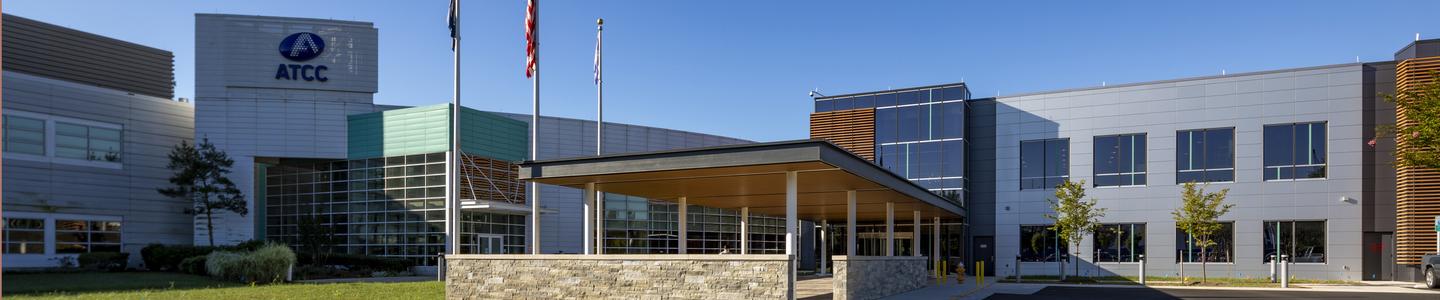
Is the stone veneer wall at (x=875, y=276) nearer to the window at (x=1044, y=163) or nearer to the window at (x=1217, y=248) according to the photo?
the window at (x=1044, y=163)

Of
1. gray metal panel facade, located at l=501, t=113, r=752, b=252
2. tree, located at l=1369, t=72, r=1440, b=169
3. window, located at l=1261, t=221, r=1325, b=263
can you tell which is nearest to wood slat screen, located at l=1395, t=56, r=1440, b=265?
window, located at l=1261, t=221, r=1325, b=263

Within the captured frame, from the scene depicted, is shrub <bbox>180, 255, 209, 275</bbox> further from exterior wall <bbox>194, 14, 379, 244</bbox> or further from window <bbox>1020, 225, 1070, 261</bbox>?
window <bbox>1020, 225, 1070, 261</bbox>

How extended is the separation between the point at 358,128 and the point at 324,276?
9.88 meters

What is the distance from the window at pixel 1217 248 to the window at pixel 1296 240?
106 cm

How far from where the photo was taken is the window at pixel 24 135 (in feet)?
116

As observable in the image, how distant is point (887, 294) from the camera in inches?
872

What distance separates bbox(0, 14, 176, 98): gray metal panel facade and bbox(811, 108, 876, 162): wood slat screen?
37.9m

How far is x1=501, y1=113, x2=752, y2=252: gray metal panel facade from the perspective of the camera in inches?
1735

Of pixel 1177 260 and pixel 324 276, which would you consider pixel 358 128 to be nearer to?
pixel 324 276

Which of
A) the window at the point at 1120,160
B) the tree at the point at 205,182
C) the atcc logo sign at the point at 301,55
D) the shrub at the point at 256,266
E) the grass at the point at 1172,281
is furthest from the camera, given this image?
the atcc logo sign at the point at 301,55

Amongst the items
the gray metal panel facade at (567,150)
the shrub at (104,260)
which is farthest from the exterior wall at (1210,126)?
the shrub at (104,260)

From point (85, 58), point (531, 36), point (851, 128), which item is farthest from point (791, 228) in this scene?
point (85, 58)

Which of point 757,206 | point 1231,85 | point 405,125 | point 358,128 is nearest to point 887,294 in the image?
point 757,206

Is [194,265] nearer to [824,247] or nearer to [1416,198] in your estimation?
[824,247]
